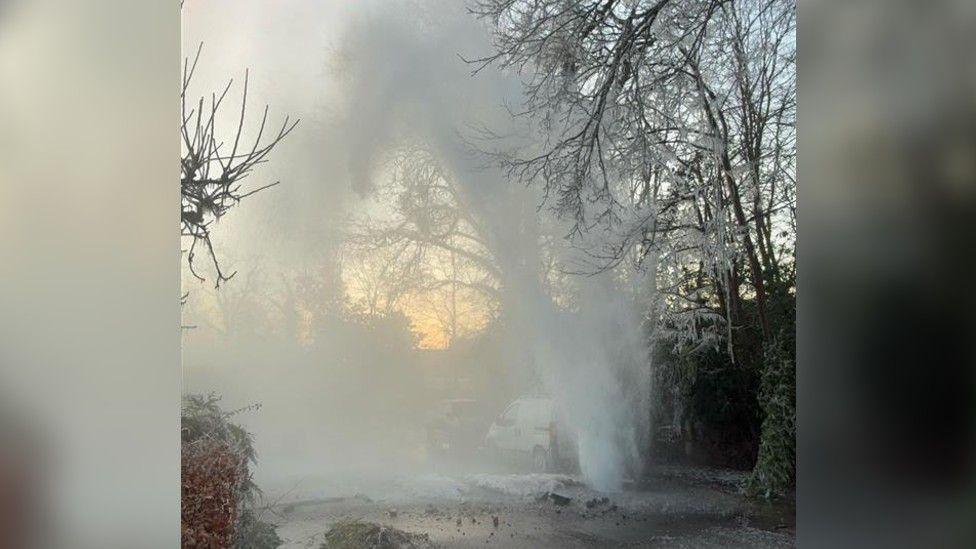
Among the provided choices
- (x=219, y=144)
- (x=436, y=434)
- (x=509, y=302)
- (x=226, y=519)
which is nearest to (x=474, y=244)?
(x=509, y=302)

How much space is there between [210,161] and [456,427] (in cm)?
128

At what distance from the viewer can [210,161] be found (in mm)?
3088

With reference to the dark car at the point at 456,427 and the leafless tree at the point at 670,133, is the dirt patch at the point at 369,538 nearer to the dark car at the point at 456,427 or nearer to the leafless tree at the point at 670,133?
the dark car at the point at 456,427

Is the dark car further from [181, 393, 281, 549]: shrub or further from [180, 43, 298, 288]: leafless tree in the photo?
[180, 43, 298, 288]: leafless tree

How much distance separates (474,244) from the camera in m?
3.12

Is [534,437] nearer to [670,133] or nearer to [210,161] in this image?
[670,133]

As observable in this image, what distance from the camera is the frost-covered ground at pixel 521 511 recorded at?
3.09 metres
